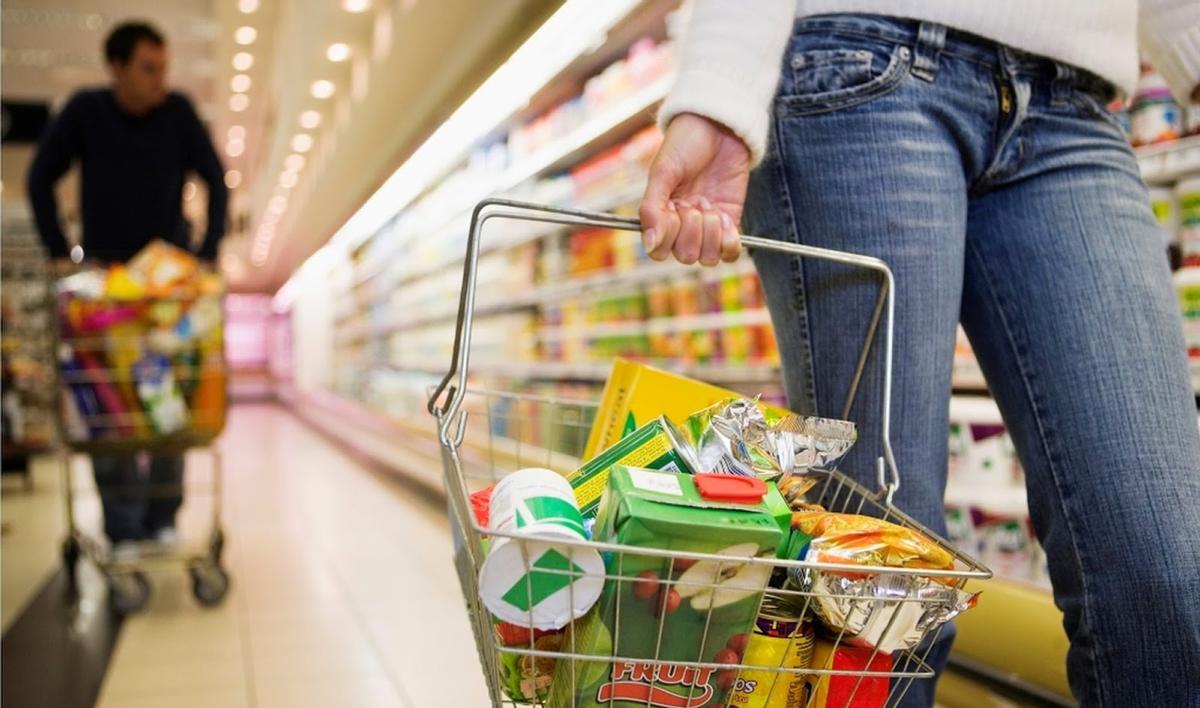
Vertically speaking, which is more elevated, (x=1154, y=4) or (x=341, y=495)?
(x=1154, y=4)

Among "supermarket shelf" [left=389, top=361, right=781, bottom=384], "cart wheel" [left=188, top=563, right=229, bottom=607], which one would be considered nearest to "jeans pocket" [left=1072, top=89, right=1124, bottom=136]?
"supermarket shelf" [left=389, top=361, right=781, bottom=384]

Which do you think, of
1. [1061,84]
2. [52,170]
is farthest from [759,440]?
[52,170]

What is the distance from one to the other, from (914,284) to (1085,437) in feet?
0.66

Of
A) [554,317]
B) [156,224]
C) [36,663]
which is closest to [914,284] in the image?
[36,663]

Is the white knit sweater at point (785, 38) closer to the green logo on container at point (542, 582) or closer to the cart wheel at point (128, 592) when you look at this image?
the green logo on container at point (542, 582)

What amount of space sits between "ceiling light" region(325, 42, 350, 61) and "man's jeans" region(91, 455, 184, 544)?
424cm

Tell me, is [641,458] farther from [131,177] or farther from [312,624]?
[131,177]

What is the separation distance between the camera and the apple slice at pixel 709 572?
0.60 m

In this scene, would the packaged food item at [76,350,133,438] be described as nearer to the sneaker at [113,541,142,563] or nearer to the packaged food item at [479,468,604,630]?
the sneaker at [113,541,142,563]

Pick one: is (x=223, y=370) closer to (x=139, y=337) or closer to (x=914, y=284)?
(x=139, y=337)

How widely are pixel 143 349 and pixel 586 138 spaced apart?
1.86 metres

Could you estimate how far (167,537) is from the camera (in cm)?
306

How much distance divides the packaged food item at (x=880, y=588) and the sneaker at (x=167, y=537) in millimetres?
2796

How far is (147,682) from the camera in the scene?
2.21 m
